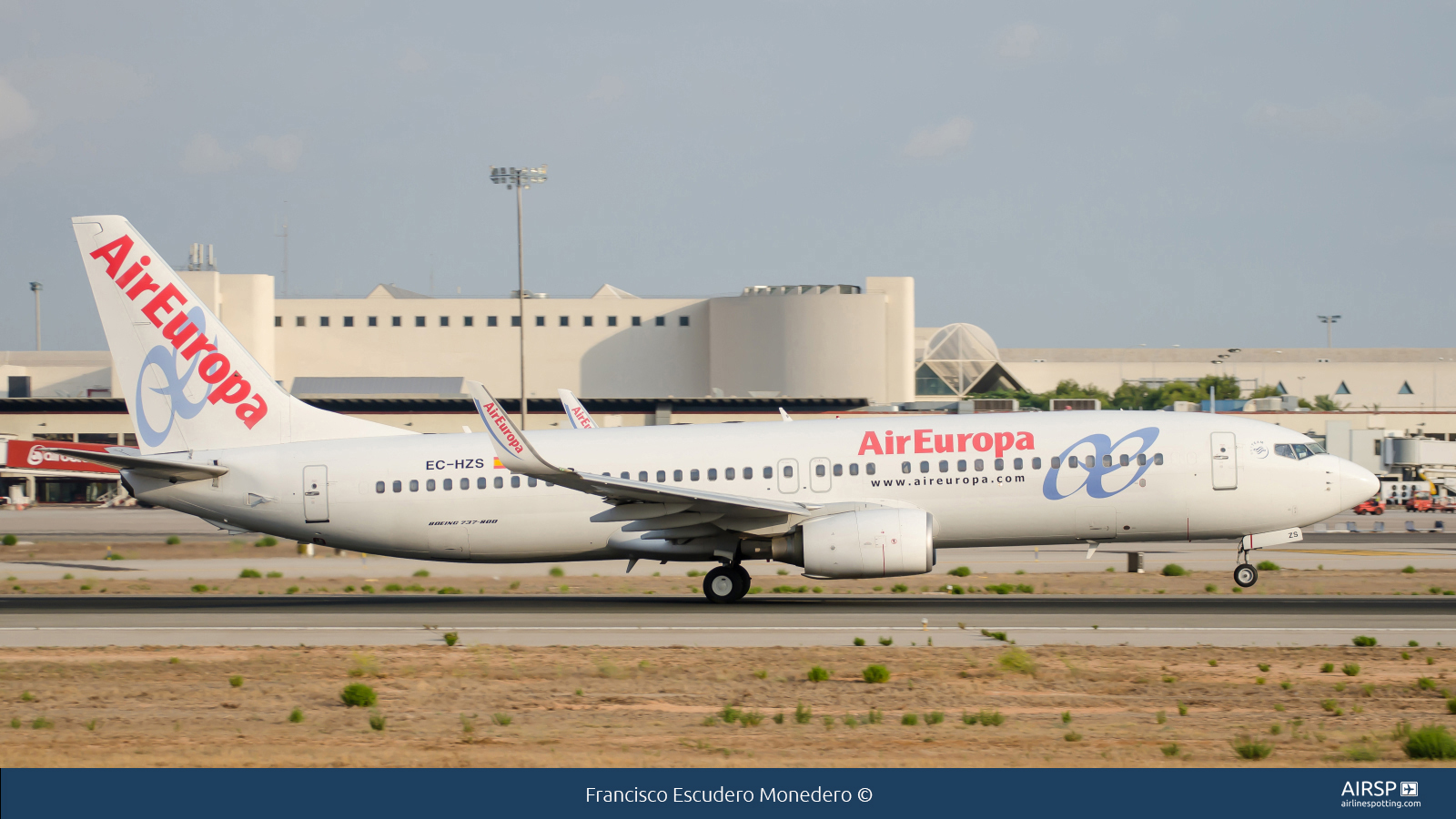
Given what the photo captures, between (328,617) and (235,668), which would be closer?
(235,668)

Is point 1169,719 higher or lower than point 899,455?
lower

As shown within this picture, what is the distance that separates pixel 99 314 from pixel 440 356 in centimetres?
9064

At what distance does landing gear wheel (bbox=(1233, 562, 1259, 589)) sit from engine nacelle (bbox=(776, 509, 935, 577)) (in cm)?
742

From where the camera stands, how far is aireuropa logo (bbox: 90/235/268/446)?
27734mm

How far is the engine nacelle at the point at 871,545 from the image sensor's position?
2408 cm

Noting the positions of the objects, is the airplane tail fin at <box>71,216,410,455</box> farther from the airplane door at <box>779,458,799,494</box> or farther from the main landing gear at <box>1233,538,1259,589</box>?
the main landing gear at <box>1233,538,1259,589</box>

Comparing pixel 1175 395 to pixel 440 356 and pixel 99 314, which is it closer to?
pixel 440 356

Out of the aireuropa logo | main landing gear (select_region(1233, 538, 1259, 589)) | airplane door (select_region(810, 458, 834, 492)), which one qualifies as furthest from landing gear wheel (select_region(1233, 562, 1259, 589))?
the aireuropa logo

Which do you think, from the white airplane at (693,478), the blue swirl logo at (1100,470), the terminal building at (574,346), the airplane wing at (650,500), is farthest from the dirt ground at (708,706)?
the terminal building at (574,346)

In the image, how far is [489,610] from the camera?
25562mm

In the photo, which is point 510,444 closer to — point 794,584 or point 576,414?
point 576,414

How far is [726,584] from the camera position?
26250 mm

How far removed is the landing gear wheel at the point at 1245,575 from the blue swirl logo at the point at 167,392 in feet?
74.6

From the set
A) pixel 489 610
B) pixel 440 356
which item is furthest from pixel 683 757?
pixel 440 356
